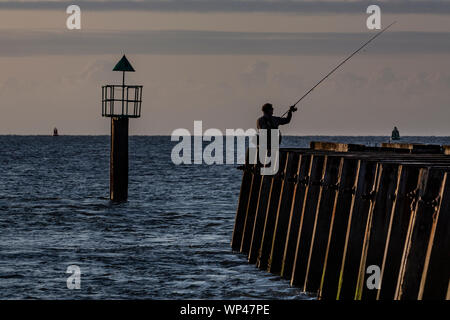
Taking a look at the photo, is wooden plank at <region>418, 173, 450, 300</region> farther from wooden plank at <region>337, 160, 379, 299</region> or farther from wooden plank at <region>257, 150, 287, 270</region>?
wooden plank at <region>257, 150, 287, 270</region>

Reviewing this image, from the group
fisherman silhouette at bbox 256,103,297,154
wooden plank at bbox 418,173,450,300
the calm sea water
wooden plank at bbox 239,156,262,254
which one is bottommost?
the calm sea water

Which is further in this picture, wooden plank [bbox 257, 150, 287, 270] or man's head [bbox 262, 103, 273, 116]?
man's head [bbox 262, 103, 273, 116]

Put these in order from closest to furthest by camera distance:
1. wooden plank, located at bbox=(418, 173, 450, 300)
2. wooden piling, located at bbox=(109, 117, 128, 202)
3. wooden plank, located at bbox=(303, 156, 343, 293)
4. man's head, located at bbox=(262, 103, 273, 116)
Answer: wooden plank, located at bbox=(418, 173, 450, 300) < wooden plank, located at bbox=(303, 156, 343, 293) < man's head, located at bbox=(262, 103, 273, 116) < wooden piling, located at bbox=(109, 117, 128, 202)

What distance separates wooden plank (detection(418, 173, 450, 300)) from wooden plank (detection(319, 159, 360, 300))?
3738mm

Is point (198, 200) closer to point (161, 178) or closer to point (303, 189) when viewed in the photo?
point (161, 178)

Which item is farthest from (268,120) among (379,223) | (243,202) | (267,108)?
(379,223)

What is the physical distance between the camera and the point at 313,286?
49.8ft

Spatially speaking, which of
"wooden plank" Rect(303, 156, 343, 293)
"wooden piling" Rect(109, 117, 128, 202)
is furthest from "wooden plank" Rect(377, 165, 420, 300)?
"wooden piling" Rect(109, 117, 128, 202)

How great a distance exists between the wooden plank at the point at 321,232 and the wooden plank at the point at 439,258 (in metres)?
Answer: 4.74

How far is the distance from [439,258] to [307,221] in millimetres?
5826

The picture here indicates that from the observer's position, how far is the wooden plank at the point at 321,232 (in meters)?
15.2

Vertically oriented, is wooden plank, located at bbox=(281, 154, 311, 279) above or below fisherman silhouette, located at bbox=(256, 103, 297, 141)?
below

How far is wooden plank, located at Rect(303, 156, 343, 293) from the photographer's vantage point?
15.2m

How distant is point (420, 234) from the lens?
35.3 feet
